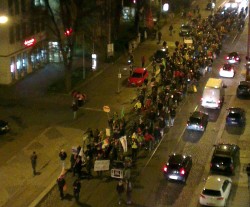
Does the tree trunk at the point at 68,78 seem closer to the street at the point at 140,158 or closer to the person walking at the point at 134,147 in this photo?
the street at the point at 140,158

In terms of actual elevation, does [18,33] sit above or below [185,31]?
above

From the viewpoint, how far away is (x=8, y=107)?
1796 inches

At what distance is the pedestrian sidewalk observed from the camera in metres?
31.0

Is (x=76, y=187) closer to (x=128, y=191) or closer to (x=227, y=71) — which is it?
(x=128, y=191)

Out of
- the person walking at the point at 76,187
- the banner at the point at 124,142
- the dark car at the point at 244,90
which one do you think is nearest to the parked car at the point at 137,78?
the dark car at the point at 244,90

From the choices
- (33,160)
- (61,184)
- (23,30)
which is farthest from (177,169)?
(23,30)

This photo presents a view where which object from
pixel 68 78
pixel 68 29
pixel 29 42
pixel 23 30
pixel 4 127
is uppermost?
pixel 68 29

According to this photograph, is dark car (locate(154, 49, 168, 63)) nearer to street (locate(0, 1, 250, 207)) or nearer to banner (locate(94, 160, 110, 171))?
street (locate(0, 1, 250, 207))

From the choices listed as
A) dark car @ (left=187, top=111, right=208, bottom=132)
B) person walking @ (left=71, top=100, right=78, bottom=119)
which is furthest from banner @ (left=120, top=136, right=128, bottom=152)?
person walking @ (left=71, top=100, right=78, bottom=119)

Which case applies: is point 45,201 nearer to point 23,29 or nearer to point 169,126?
point 169,126

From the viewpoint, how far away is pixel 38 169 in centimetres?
3422

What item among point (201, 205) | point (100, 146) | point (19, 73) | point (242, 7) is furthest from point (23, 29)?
point (242, 7)

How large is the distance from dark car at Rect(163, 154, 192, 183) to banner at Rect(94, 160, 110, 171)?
3.27 m

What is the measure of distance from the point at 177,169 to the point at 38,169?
8258 mm
